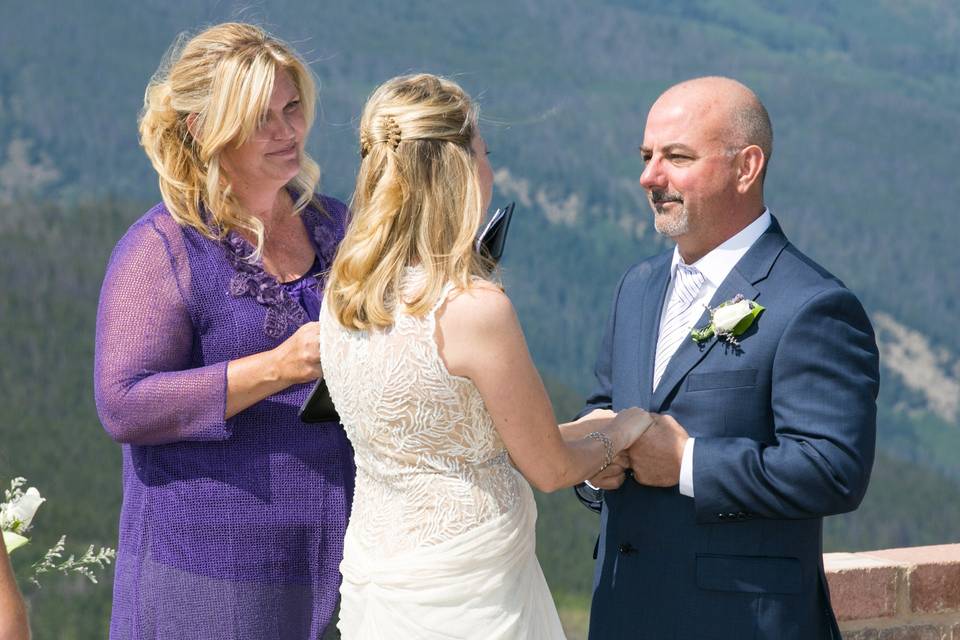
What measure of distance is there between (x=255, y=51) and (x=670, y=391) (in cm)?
120

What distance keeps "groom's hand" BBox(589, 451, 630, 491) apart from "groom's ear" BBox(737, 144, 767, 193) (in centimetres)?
63

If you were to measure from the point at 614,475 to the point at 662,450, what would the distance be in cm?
16

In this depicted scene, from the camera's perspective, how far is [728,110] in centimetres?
273

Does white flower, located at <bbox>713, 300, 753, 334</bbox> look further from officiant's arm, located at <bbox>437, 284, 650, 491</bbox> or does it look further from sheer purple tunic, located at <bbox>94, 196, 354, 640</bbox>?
sheer purple tunic, located at <bbox>94, 196, 354, 640</bbox>

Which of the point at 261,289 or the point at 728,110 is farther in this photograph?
the point at 261,289

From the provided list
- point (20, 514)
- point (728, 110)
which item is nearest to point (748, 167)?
point (728, 110)

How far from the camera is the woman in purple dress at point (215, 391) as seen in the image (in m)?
A: 2.72

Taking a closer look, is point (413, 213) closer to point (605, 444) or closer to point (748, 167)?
point (605, 444)

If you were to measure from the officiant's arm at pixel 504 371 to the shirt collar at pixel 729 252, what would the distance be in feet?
1.96

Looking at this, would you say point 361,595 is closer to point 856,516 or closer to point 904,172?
point 856,516

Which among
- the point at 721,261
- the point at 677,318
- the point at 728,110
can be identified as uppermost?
the point at 728,110

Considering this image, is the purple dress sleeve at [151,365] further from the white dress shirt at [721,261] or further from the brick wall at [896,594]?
the brick wall at [896,594]

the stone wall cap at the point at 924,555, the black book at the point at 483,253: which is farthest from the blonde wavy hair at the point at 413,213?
the stone wall cap at the point at 924,555

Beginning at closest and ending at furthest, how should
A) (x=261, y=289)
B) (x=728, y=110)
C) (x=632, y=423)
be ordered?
(x=632, y=423) < (x=728, y=110) < (x=261, y=289)
